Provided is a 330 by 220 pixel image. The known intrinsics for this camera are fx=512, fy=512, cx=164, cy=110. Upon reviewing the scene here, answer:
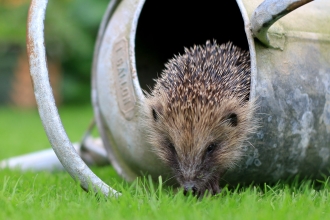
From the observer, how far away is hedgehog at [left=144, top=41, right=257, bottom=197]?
2.96 metres

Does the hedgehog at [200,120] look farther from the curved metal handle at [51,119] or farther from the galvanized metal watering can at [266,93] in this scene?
the curved metal handle at [51,119]

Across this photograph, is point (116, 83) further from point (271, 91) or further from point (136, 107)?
point (271, 91)

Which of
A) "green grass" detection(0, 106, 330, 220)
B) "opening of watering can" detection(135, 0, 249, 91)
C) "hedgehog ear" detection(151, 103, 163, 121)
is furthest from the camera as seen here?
"opening of watering can" detection(135, 0, 249, 91)

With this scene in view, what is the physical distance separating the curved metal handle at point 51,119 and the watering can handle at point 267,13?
1.25 meters

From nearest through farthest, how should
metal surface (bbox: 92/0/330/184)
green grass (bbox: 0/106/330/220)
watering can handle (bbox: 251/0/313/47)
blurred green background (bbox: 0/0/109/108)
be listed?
green grass (bbox: 0/106/330/220) → watering can handle (bbox: 251/0/313/47) → metal surface (bbox: 92/0/330/184) → blurred green background (bbox: 0/0/109/108)

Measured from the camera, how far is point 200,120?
9.77 ft

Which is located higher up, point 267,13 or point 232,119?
point 267,13

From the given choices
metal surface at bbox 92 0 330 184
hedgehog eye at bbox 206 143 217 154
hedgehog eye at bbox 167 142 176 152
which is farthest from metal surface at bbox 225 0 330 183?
hedgehog eye at bbox 167 142 176 152

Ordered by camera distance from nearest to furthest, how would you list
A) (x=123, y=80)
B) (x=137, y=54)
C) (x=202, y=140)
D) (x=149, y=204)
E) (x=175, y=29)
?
(x=149, y=204) → (x=202, y=140) → (x=123, y=80) → (x=137, y=54) → (x=175, y=29)

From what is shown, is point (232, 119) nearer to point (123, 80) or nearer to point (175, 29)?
point (123, 80)

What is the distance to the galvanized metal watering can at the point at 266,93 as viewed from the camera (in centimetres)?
303

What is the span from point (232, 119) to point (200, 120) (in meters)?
0.25

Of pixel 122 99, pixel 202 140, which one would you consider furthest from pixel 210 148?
pixel 122 99

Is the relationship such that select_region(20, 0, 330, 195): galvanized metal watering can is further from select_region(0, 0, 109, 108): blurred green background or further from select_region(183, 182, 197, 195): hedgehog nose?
select_region(0, 0, 109, 108): blurred green background
